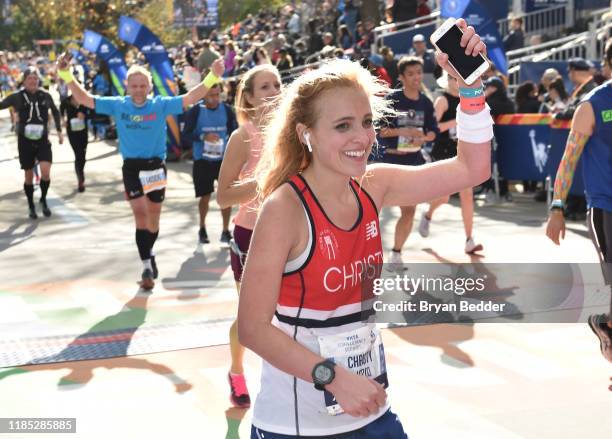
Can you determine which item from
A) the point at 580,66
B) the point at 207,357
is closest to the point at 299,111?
the point at 207,357

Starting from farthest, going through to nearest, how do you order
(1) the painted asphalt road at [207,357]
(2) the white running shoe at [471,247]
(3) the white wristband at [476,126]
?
(2) the white running shoe at [471,247] → (1) the painted asphalt road at [207,357] → (3) the white wristband at [476,126]

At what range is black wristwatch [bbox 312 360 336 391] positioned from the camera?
101 inches

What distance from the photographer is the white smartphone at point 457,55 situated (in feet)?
9.60

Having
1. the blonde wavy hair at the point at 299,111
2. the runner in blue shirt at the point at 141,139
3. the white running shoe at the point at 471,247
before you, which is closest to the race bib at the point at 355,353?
the blonde wavy hair at the point at 299,111

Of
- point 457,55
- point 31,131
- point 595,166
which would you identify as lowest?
point 31,131

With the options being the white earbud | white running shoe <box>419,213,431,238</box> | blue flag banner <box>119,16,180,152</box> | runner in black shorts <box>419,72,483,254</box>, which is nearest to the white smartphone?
the white earbud

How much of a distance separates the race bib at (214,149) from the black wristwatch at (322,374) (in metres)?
9.33

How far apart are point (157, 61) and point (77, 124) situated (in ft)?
18.4

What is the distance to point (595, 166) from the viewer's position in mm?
5305

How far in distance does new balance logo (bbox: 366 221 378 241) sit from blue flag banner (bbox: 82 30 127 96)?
21.8 m

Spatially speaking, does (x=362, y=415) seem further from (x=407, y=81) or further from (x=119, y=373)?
(x=407, y=81)

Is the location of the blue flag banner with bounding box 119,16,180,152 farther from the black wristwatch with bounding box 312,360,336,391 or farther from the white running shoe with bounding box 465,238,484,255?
the black wristwatch with bounding box 312,360,336,391

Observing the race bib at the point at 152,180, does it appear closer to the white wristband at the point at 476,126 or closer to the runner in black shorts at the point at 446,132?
the runner in black shorts at the point at 446,132

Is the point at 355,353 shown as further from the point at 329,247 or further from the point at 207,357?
the point at 207,357
